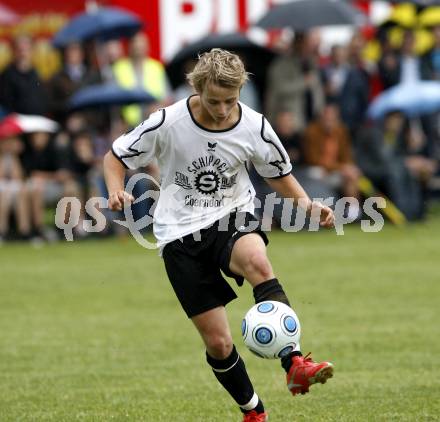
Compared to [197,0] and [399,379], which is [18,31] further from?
[399,379]

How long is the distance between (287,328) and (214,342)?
55cm

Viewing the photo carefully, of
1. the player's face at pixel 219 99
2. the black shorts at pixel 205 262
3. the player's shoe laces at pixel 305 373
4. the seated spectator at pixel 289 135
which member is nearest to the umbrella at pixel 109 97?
the seated spectator at pixel 289 135

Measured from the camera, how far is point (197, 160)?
5.91 metres

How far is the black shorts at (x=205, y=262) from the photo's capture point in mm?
5836

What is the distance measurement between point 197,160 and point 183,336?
353 centimetres

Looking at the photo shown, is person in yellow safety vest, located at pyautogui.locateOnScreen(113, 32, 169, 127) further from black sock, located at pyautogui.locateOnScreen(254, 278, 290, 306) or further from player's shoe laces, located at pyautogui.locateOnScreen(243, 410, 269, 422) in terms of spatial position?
black sock, located at pyautogui.locateOnScreen(254, 278, 290, 306)

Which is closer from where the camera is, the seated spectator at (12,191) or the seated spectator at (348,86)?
the seated spectator at (12,191)

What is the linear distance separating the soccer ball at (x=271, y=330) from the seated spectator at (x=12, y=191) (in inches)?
405

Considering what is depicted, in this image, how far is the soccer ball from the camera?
5.43 metres

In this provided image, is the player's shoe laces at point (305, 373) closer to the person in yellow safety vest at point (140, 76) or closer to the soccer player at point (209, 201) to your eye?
the soccer player at point (209, 201)

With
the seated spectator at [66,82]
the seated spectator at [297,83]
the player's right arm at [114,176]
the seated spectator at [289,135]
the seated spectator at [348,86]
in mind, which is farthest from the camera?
the seated spectator at [348,86]

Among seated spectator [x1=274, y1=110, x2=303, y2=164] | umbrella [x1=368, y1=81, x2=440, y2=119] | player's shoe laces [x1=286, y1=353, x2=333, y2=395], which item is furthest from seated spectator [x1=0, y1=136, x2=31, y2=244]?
player's shoe laces [x1=286, y1=353, x2=333, y2=395]

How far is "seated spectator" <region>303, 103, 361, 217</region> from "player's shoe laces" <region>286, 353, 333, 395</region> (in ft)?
35.9

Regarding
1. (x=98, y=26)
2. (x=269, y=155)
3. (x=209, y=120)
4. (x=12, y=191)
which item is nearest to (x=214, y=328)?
(x=269, y=155)
